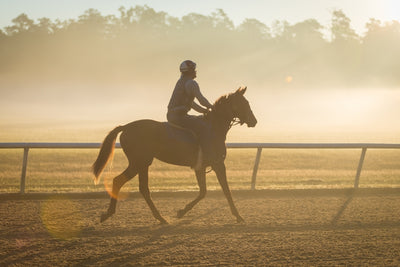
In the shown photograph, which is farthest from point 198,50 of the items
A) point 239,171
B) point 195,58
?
point 239,171

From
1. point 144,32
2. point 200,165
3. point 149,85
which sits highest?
point 144,32

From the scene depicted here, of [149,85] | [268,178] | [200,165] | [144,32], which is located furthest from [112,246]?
[149,85]

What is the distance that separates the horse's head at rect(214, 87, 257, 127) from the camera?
28.7 feet

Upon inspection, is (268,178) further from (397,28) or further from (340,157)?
(397,28)

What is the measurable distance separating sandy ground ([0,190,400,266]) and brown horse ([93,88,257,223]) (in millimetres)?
531

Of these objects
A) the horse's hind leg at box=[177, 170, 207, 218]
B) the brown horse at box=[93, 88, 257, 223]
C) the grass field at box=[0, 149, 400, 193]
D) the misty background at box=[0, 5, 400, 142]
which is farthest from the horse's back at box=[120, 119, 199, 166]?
the misty background at box=[0, 5, 400, 142]

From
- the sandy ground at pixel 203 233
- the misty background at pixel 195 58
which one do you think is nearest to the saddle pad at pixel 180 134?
the sandy ground at pixel 203 233

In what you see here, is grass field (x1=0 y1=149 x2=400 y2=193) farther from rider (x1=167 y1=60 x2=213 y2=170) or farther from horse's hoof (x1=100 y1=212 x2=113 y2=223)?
horse's hoof (x1=100 y1=212 x2=113 y2=223)

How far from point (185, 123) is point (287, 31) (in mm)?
161088

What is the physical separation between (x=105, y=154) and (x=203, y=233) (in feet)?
6.53

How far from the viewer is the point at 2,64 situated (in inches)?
6481

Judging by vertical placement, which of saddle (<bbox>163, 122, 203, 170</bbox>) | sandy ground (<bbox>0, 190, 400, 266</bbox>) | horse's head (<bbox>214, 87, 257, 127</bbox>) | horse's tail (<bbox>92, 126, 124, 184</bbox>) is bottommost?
sandy ground (<bbox>0, 190, 400, 266</bbox>)

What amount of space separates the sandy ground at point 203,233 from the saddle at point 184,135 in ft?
3.18

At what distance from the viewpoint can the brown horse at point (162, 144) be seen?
8508 millimetres
